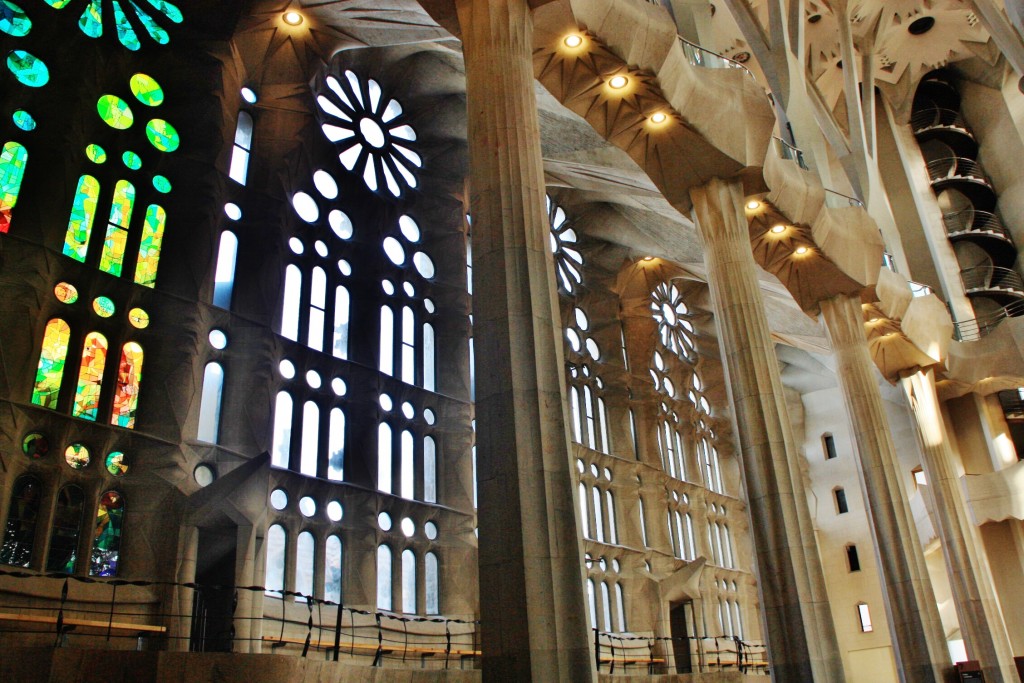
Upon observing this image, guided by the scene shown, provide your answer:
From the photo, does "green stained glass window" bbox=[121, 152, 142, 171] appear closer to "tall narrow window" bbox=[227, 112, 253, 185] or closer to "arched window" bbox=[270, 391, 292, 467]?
"tall narrow window" bbox=[227, 112, 253, 185]

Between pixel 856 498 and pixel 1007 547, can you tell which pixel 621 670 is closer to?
pixel 1007 547

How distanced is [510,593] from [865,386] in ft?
48.5

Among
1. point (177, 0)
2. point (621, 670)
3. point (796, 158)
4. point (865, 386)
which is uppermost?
point (177, 0)

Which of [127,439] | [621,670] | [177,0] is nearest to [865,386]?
[621,670]

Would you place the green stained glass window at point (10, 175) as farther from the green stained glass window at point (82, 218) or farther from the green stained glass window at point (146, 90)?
the green stained glass window at point (146, 90)

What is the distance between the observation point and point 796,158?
751 inches

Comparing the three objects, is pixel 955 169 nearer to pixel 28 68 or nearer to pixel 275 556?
pixel 275 556

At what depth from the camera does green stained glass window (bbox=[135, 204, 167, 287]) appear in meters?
16.5

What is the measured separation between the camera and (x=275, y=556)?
1706 cm

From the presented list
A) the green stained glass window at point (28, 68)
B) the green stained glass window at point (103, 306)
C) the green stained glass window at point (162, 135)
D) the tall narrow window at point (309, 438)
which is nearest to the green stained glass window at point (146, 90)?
the green stained glass window at point (162, 135)

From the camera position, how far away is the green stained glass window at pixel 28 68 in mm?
15281

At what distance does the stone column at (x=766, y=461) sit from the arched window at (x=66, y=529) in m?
11.3

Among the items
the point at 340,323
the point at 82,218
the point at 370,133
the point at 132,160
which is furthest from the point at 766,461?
the point at 370,133

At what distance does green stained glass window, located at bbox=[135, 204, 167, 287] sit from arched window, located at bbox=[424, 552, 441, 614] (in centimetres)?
907
